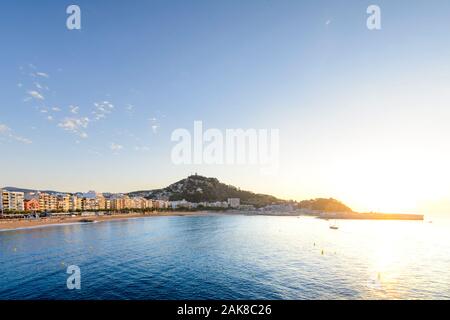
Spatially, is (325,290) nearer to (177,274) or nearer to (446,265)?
(177,274)

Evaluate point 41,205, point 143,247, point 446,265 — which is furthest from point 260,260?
point 41,205

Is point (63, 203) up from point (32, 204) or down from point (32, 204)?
down

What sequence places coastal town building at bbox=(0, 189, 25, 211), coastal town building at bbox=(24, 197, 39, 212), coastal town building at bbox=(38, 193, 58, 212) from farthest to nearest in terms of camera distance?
coastal town building at bbox=(38, 193, 58, 212) → coastal town building at bbox=(24, 197, 39, 212) → coastal town building at bbox=(0, 189, 25, 211)

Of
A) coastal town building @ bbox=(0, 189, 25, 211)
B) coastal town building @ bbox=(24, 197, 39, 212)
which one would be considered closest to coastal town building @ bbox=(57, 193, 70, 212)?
coastal town building @ bbox=(24, 197, 39, 212)

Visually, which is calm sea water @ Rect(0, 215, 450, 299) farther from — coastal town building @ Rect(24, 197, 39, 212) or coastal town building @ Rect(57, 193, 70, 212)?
coastal town building @ Rect(57, 193, 70, 212)
